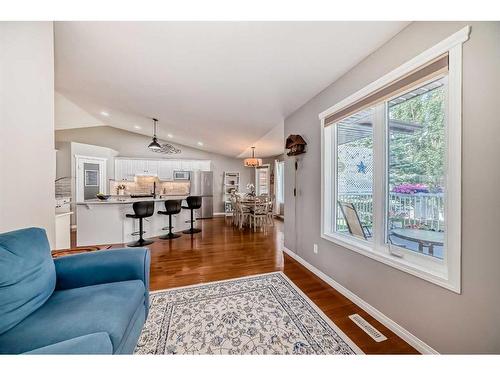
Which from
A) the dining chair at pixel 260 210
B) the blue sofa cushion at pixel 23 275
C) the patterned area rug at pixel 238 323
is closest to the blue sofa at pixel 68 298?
the blue sofa cushion at pixel 23 275

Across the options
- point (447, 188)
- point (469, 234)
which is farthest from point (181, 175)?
point (469, 234)

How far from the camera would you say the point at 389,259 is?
5.60 feet

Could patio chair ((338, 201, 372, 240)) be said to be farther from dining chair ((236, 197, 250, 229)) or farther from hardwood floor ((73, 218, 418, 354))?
dining chair ((236, 197, 250, 229))

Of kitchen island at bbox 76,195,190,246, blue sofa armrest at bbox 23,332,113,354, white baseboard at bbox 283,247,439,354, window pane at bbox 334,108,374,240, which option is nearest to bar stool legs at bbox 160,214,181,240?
kitchen island at bbox 76,195,190,246

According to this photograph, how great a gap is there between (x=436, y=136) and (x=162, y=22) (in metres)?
2.30

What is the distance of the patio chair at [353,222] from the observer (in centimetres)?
216

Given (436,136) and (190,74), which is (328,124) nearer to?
(436,136)

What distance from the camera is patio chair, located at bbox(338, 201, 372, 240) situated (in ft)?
7.08

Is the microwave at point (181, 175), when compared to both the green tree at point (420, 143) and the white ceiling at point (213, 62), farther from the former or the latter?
the green tree at point (420, 143)

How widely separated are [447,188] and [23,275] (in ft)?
8.38

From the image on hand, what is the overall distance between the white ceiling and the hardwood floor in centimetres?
240

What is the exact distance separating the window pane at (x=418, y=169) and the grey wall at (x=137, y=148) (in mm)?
7018

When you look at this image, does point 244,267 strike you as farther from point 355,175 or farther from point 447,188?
point 447,188
